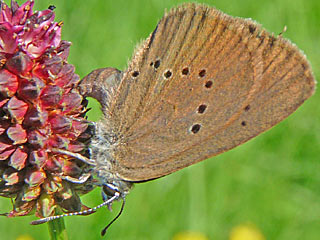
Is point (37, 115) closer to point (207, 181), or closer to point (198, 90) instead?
point (198, 90)

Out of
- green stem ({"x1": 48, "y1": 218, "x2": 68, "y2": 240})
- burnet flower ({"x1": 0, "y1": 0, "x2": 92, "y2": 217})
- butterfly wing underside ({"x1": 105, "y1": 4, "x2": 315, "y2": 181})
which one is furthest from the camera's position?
butterfly wing underside ({"x1": 105, "y1": 4, "x2": 315, "y2": 181})

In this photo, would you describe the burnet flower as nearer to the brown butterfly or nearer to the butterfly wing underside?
the brown butterfly

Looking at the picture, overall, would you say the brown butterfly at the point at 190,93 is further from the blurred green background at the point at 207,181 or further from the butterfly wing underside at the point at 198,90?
the blurred green background at the point at 207,181

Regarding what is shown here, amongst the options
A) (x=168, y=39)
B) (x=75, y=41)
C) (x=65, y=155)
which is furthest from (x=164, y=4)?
(x=65, y=155)

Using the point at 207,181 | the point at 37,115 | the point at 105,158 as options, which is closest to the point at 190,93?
the point at 105,158

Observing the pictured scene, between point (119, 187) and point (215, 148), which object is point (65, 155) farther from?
point (215, 148)

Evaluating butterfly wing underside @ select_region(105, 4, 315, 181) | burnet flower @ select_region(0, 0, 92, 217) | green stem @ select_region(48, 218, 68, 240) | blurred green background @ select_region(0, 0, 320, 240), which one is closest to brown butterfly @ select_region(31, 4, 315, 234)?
butterfly wing underside @ select_region(105, 4, 315, 181)
